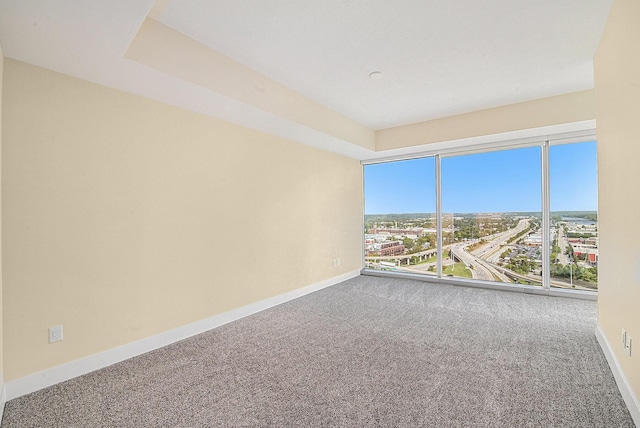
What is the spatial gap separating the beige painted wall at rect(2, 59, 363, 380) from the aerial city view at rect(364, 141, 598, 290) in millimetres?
2623

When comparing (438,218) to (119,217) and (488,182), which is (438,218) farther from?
(119,217)

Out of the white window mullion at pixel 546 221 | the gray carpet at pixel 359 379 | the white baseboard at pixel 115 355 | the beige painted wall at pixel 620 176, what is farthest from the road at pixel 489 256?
the white baseboard at pixel 115 355

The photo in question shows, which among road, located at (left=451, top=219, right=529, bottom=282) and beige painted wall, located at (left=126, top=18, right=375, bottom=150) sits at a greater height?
beige painted wall, located at (left=126, top=18, right=375, bottom=150)

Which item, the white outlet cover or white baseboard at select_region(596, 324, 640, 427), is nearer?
white baseboard at select_region(596, 324, 640, 427)

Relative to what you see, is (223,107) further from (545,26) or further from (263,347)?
(545,26)

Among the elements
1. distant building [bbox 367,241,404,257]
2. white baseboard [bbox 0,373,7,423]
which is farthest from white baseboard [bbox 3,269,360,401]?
distant building [bbox 367,241,404,257]

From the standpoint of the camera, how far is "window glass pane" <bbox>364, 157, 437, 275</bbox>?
17.9 ft

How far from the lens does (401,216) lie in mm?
5742

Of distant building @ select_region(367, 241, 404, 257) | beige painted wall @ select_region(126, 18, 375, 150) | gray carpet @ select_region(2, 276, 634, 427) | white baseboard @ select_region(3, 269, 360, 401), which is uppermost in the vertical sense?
beige painted wall @ select_region(126, 18, 375, 150)

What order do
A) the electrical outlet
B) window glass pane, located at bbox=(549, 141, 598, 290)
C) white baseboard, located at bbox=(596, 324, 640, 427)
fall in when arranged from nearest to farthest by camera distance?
white baseboard, located at bbox=(596, 324, 640, 427) → the electrical outlet → window glass pane, located at bbox=(549, 141, 598, 290)

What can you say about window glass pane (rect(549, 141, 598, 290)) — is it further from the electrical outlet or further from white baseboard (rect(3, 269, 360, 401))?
the electrical outlet

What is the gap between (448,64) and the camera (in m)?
2.96

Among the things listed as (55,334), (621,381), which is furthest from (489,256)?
(55,334)

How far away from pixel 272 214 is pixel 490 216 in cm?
350
